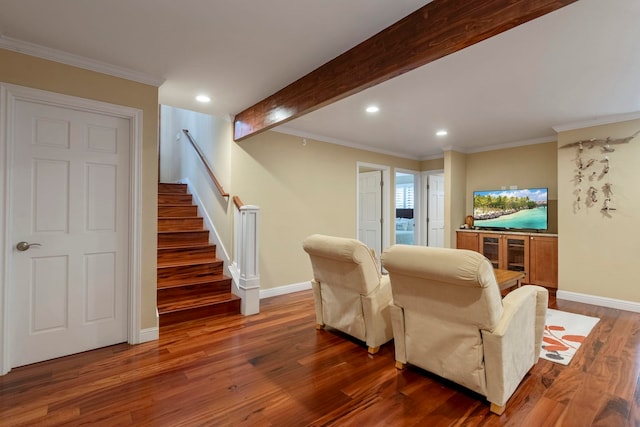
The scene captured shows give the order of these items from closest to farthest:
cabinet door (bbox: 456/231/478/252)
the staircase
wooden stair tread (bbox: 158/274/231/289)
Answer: the staircase < wooden stair tread (bbox: 158/274/231/289) < cabinet door (bbox: 456/231/478/252)

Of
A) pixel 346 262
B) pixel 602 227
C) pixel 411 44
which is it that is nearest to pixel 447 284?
pixel 346 262

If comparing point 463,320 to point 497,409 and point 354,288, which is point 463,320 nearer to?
point 497,409

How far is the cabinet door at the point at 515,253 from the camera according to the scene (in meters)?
4.67

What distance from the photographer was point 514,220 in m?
4.95

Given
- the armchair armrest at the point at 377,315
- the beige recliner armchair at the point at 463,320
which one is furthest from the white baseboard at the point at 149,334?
the beige recliner armchair at the point at 463,320

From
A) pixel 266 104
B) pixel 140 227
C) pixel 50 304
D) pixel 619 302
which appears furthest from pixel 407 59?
pixel 619 302

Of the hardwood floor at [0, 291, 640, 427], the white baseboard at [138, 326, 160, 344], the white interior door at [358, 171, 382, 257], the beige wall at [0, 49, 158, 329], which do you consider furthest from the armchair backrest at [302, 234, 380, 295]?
the white interior door at [358, 171, 382, 257]

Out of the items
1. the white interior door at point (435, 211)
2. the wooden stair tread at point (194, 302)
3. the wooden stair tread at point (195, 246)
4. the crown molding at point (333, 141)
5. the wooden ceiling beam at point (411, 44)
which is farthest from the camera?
the white interior door at point (435, 211)

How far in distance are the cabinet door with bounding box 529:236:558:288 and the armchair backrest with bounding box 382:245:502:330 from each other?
3425 mm

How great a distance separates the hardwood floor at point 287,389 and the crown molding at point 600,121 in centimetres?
256

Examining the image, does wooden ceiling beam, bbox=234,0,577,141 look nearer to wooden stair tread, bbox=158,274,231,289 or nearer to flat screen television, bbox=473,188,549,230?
wooden stair tread, bbox=158,274,231,289

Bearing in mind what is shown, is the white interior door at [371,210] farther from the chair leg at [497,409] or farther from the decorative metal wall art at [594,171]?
the chair leg at [497,409]

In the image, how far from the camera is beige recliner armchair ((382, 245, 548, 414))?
1742mm

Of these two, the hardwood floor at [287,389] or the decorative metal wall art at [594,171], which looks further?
the decorative metal wall art at [594,171]
